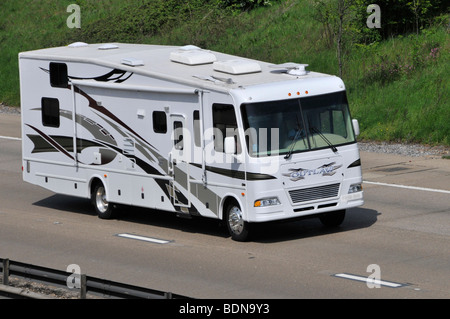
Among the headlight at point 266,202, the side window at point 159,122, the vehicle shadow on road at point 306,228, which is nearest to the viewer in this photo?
the headlight at point 266,202

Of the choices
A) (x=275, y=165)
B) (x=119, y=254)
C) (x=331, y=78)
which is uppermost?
(x=331, y=78)

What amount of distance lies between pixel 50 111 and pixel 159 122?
3384mm

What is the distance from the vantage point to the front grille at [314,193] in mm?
16953

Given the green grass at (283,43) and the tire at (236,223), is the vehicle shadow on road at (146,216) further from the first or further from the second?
the green grass at (283,43)

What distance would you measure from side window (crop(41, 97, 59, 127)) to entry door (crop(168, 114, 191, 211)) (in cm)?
355

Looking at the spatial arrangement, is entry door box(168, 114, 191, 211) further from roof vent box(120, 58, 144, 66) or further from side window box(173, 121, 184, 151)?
roof vent box(120, 58, 144, 66)

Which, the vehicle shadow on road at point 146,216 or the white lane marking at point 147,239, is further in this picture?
the vehicle shadow on road at point 146,216

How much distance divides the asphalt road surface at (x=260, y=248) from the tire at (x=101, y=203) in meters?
0.24

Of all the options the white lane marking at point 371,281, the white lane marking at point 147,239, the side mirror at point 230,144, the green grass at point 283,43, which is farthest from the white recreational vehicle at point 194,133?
the green grass at point 283,43
